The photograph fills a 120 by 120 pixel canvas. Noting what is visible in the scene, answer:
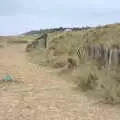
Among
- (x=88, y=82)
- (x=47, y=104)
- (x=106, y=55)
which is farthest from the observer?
Result: (x=106, y=55)

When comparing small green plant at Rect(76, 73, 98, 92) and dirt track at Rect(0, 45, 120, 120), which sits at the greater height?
small green plant at Rect(76, 73, 98, 92)

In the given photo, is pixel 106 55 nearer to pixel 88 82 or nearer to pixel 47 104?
pixel 88 82

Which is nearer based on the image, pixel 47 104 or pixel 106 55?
pixel 47 104

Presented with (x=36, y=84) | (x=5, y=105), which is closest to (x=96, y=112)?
(x=5, y=105)

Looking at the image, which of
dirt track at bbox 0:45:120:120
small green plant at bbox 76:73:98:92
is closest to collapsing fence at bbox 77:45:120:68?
small green plant at bbox 76:73:98:92

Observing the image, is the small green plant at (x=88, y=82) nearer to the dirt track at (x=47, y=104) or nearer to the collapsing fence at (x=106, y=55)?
the dirt track at (x=47, y=104)

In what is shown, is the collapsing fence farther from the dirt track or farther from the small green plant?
the dirt track

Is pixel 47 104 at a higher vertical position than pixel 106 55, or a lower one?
lower

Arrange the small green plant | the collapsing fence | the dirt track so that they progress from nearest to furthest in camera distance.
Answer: the dirt track → the small green plant → the collapsing fence

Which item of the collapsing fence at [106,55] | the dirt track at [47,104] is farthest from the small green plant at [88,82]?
the collapsing fence at [106,55]

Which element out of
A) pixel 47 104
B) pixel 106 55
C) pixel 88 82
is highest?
pixel 106 55

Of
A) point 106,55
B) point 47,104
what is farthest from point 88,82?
point 47,104

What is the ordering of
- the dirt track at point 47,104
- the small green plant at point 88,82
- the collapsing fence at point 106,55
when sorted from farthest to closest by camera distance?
the collapsing fence at point 106,55, the small green plant at point 88,82, the dirt track at point 47,104

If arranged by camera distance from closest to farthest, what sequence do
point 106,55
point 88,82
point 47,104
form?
point 47,104, point 88,82, point 106,55
